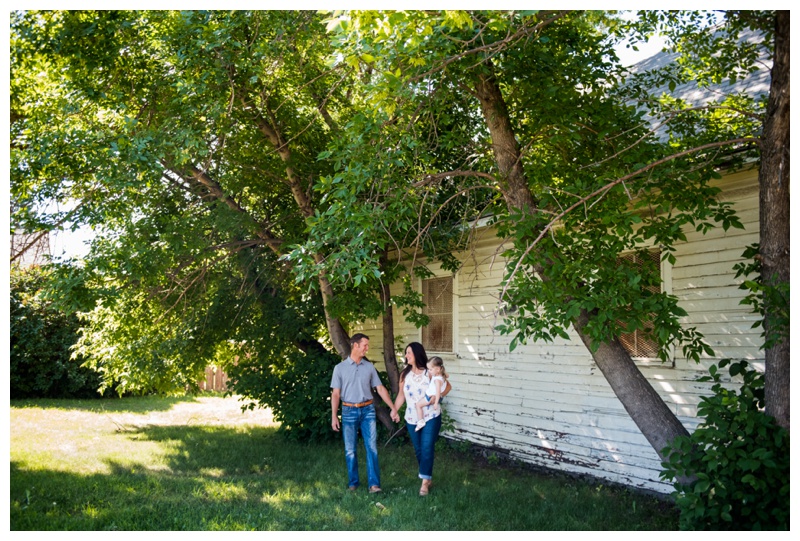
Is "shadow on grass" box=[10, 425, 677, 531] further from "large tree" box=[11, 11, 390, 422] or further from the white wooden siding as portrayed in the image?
"large tree" box=[11, 11, 390, 422]

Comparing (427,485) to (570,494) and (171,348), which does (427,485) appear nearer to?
(570,494)

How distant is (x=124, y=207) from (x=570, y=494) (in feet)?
20.5

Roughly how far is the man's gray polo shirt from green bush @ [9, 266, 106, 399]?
43.9 feet

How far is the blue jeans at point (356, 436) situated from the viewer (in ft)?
24.1

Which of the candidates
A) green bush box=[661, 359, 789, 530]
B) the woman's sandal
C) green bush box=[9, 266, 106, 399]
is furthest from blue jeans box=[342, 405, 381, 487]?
green bush box=[9, 266, 106, 399]

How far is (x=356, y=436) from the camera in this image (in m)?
7.39

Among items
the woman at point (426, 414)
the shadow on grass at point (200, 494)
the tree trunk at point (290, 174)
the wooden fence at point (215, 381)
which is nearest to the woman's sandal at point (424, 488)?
the woman at point (426, 414)

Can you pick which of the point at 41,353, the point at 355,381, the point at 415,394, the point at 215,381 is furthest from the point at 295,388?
the point at 215,381

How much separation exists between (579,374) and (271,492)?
12.9 ft

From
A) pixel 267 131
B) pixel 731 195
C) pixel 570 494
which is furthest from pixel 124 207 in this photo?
pixel 731 195

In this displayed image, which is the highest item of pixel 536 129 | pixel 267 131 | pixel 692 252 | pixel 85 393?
pixel 267 131

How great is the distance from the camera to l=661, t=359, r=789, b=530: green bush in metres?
4.89

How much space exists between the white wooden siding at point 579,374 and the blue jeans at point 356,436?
1795 millimetres
